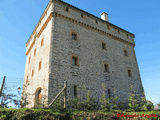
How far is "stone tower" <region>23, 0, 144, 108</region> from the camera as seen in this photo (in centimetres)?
1141

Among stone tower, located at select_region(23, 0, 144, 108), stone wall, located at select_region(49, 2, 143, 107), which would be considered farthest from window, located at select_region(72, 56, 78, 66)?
stone wall, located at select_region(49, 2, 143, 107)

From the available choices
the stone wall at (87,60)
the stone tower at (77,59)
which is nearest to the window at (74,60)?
the stone tower at (77,59)

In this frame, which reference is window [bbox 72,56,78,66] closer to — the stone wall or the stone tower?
the stone tower

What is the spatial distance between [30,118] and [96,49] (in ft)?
33.9

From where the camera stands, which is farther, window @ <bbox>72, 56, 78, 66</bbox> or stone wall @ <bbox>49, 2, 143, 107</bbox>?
window @ <bbox>72, 56, 78, 66</bbox>

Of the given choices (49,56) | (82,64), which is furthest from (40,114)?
(82,64)

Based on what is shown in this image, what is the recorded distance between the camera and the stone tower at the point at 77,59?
1141 cm

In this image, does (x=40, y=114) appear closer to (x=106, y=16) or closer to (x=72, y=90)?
(x=72, y=90)

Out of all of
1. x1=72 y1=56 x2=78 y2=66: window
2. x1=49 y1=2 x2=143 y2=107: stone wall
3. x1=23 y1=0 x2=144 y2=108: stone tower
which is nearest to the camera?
x1=23 y1=0 x2=144 y2=108: stone tower

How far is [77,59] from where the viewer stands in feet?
42.7

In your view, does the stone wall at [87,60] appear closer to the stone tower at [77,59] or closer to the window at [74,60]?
the stone tower at [77,59]

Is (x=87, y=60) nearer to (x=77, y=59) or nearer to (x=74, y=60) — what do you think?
(x=77, y=59)

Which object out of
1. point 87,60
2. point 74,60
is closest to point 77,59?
point 74,60

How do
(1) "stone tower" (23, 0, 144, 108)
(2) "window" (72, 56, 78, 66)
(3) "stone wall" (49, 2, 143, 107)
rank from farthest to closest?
(2) "window" (72, 56, 78, 66) < (3) "stone wall" (49, 2, 143, 107) < (1) "stone tower" (23, 0, 144, 108)
